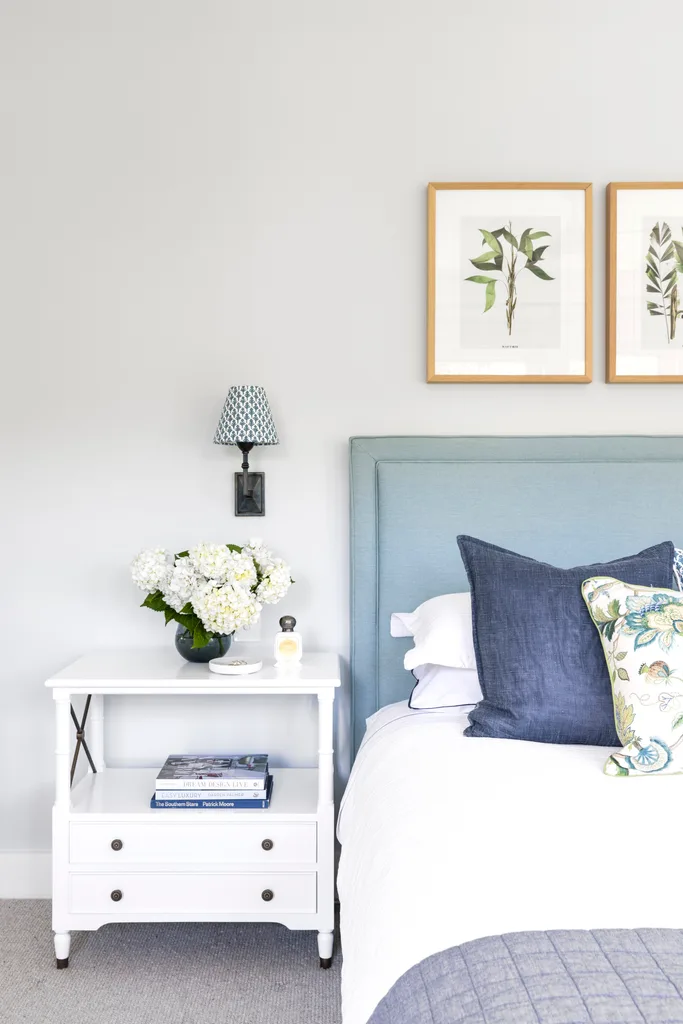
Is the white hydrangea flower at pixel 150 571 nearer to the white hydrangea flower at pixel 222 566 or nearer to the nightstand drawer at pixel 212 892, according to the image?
the white hydrangea flower at pixel 222 566

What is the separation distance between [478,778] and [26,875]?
160 cm

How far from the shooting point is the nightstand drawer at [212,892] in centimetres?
194

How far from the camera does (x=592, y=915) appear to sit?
94cm

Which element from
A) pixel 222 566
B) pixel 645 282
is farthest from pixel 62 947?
pixel 645 282

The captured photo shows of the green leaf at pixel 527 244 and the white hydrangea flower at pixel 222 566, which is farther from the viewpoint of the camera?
the green leaf at pixel 527 244

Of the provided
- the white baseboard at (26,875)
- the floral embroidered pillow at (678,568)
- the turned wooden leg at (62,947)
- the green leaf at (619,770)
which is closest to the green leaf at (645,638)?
the green leaf at (619,770)

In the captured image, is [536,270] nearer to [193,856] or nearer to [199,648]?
[199,648]

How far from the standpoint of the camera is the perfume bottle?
2.10 meters

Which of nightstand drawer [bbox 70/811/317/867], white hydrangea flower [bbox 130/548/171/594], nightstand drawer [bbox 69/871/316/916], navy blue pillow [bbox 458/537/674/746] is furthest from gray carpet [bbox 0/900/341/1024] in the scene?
white hydrangea flower [bbox 130/548/171/594]

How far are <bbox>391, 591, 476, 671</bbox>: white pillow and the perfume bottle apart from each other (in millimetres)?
324

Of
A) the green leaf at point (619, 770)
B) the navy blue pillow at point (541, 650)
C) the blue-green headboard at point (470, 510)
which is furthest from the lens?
the blue-green headboard at point (470, 510)

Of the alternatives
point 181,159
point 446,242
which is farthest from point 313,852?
point 181,159

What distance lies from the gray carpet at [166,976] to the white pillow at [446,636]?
32.4 inches

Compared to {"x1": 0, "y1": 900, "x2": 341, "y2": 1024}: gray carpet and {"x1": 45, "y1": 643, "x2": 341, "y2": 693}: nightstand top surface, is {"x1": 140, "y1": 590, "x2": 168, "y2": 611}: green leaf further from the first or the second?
{"x1": 0, "y1": 900, "x2": 341, "y2": 1024}: gray carpet
